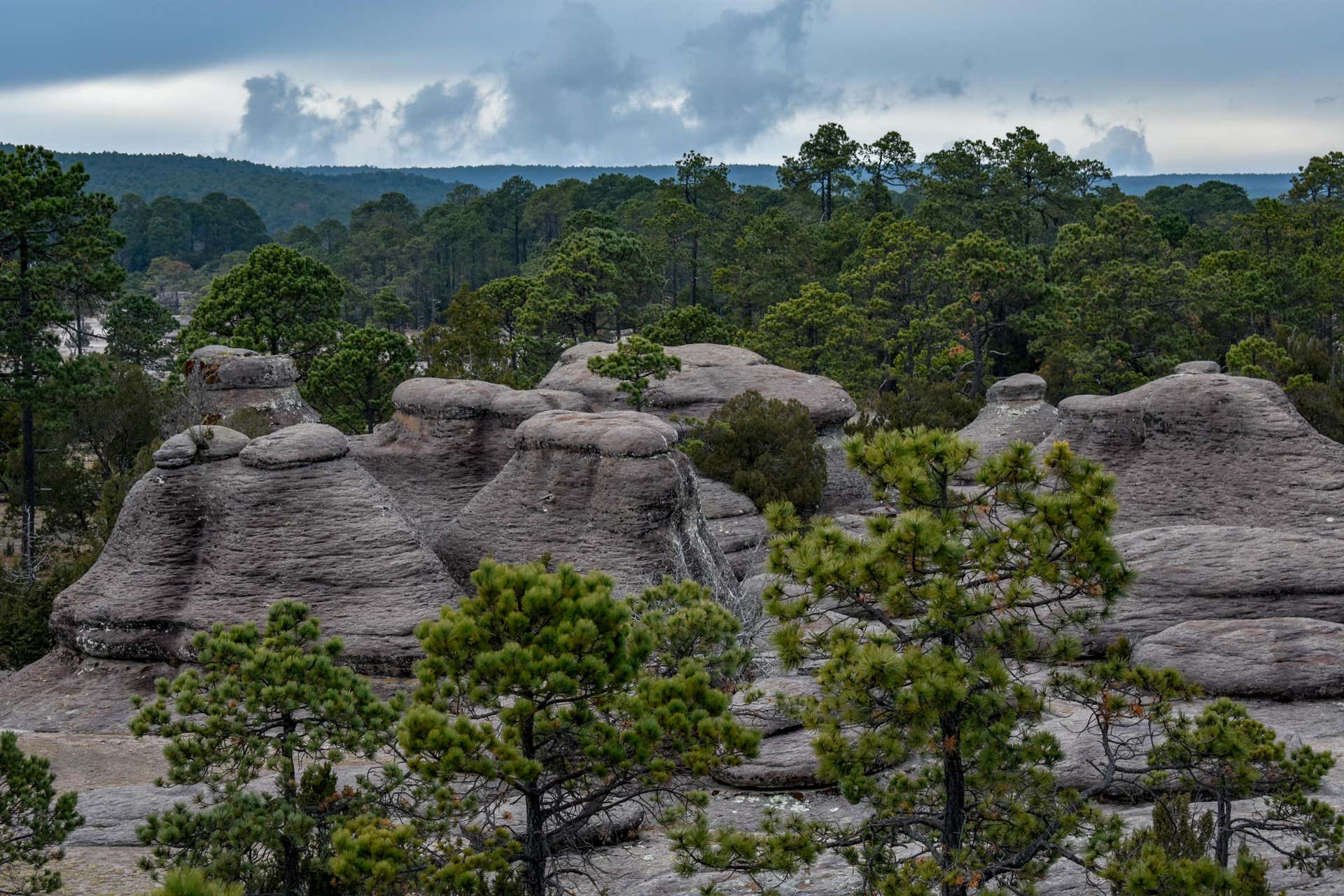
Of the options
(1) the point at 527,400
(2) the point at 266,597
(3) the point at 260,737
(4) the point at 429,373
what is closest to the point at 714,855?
(3) the point at 260,737

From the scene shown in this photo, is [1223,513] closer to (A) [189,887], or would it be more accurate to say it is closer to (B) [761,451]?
(B) [761,451]

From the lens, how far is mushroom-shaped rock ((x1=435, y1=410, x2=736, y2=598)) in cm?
2391

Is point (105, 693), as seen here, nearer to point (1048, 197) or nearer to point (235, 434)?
point (235, 434)

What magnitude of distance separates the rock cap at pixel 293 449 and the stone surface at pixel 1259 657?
646 inches

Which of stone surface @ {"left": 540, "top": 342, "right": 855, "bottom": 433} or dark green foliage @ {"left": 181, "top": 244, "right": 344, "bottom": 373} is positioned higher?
dark green foliage @ {"left": 181, "top": 244, "right": 344, "bottom": 373}

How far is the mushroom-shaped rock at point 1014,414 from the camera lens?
42.8 m

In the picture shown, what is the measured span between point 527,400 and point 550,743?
20.5 meters

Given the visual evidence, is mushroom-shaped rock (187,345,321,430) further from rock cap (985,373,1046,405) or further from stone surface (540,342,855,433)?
rock cap (985,373,1046,405)

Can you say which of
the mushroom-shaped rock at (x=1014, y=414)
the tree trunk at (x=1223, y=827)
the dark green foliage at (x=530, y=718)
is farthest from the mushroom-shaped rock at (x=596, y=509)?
the mushroom-shaped rock at (x=1014, y=414)

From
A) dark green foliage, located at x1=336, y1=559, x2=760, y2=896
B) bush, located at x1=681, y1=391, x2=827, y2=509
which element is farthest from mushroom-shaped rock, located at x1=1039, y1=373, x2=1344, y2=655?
dark green foliage, located at x1=336, y1=559, x2=760, y2=896

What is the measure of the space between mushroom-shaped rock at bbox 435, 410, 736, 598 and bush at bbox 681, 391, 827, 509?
8633mm

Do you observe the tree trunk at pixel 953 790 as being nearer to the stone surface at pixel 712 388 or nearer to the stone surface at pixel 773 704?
the stone surface at pixel 773 704

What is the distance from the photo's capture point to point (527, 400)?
104ft

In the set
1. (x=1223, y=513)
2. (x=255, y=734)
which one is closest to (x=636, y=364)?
(x=1223, y=513)
